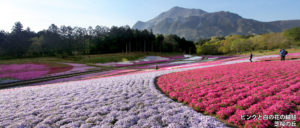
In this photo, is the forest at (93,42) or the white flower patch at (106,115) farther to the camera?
the forest at (93,42)

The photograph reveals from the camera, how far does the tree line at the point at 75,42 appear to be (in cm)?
6444

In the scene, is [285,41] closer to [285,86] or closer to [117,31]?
[285,86]

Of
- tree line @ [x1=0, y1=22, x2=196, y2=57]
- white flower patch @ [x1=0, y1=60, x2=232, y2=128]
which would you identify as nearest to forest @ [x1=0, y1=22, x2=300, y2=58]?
tree line @ [x1=0, y1=22, x2=196, y2=57]

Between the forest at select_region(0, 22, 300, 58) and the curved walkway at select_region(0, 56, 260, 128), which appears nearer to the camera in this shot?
the curved walkway at select_region(0, 56, 260, 128)

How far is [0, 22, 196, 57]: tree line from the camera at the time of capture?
64.4 m

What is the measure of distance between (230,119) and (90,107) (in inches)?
349

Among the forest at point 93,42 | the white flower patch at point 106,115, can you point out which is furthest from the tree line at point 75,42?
the white flower patch at point 106,115

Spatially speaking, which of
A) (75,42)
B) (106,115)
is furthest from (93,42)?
Result: (106,115)

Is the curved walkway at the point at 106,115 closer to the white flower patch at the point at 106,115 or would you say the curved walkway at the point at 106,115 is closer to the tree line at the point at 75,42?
the white flower patch at the point at 106,115

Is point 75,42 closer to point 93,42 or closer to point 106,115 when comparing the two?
point 93,42

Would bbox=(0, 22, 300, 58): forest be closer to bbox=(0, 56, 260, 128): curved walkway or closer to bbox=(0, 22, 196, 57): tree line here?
bbox=(0, 22, 196, 57): tree line

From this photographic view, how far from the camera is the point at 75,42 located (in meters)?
84.4

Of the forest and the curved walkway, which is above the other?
the forest

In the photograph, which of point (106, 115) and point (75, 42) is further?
point (75, 42)
